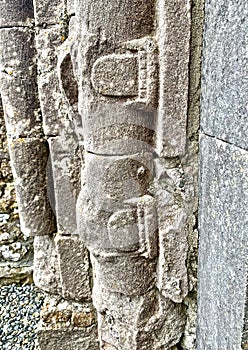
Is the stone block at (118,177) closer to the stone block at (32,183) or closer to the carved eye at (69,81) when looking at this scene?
the carved eye at (69,81)

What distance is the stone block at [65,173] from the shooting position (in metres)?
1.10

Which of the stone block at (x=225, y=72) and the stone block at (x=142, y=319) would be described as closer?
the stone block at (x=225, y=72)

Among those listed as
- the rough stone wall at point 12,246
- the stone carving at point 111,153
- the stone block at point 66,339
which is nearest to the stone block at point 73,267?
the stone carving at point 111,153

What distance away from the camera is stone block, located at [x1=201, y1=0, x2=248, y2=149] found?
0.64 m

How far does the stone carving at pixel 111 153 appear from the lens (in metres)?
0.78

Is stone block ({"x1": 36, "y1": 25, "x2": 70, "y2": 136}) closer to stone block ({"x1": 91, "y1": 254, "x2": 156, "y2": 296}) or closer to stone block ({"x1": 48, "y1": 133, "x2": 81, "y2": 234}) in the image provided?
stone block ({"x1": 48, "y1": 133, "x2": 81, "y2": 234})

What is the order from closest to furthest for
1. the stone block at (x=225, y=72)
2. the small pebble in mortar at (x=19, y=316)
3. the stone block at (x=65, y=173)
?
the stone block at (x=225, y=72)
the stone block at (x=65, y=173)
the small pebble in mortar at (x=19, y=316)

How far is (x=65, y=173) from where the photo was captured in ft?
3.64

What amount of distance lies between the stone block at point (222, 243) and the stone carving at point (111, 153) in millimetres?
61

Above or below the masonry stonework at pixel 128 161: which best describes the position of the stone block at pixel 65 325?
below

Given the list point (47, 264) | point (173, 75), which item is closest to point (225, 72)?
point (173, 75)

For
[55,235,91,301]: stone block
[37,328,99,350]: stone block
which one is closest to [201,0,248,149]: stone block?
[55,235,91,301]: stone block

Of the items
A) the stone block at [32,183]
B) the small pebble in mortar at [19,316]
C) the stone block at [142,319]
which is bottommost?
the small pebble in mortar at [19,316]

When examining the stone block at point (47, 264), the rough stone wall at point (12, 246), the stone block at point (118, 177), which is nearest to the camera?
the stone block at point (118, 177)
